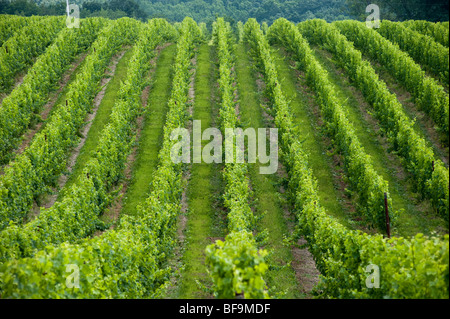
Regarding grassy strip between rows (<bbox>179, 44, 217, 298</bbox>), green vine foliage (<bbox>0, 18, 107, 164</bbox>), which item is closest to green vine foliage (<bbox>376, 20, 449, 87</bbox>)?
grassy strip between rows (<bbox>179, 44, 217, 298</bbox>)

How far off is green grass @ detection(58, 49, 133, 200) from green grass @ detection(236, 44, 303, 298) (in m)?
7.83

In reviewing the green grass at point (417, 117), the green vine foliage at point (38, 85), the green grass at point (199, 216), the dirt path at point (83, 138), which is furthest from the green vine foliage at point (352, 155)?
the green vine foliage at point (38, 85)

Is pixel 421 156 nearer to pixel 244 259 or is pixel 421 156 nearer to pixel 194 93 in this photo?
pixel 244 259

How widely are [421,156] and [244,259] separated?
1199cm

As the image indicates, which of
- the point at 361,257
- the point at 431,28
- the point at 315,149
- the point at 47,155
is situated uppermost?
the point at 431,28

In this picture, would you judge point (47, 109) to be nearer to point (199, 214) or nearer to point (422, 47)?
point (199, 214)

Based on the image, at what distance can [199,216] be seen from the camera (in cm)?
2256

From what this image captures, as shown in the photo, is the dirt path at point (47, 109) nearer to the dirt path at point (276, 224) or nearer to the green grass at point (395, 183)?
the dirt path at point (276, 224)

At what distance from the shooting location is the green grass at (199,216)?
1775cm

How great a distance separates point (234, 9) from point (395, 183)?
261 ft

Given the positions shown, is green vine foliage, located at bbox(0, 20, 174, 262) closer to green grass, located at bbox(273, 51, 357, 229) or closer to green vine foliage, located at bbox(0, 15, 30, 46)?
green grass, located at bbox(273, 51, 357, 229)

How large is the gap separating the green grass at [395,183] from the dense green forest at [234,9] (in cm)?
2644

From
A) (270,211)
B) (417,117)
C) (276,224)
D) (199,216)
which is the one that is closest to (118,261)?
(199,216)

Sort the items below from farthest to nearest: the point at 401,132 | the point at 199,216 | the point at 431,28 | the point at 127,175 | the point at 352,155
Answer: the point at 431,28, the point at 127,175, the point at 401,132, the point at 352,155, the point at 199,216
